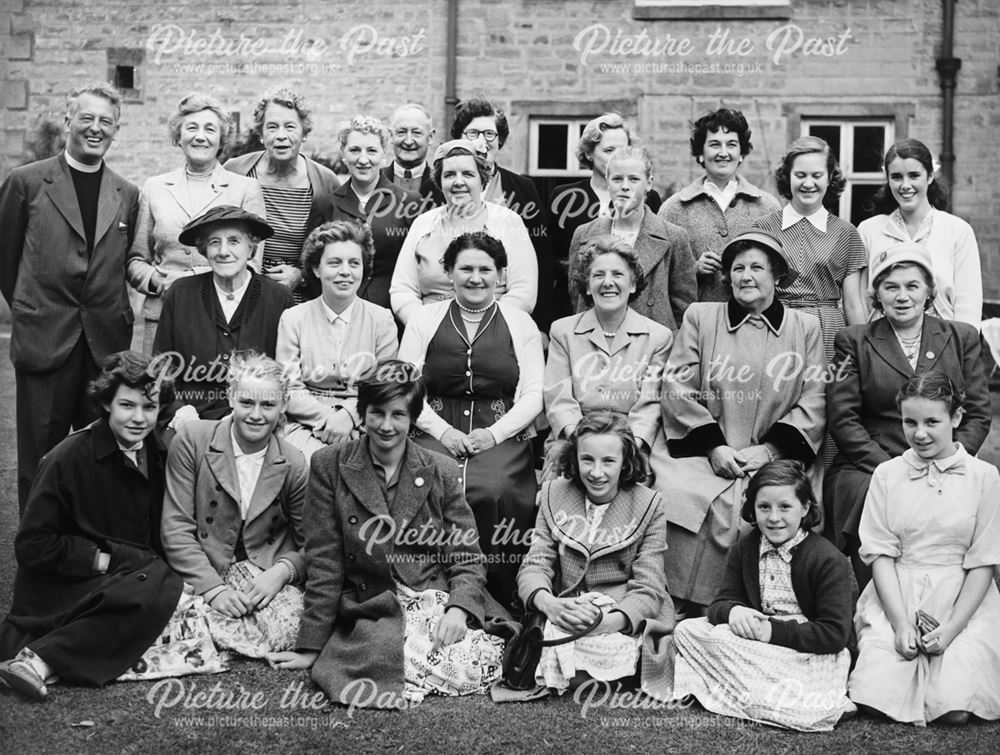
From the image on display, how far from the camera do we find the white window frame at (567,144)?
13.9 m

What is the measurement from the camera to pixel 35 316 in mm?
6664

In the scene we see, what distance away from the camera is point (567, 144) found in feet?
45.8

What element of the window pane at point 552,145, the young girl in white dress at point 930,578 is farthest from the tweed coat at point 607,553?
the window pane at point 552,145

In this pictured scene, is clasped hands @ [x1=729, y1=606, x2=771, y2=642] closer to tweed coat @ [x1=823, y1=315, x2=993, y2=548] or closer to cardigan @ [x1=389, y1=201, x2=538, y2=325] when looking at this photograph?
tweed coat @ [x1=823, y1=315, x2=993, y2=548]

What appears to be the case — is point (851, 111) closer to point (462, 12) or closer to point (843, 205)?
point (843, 205)


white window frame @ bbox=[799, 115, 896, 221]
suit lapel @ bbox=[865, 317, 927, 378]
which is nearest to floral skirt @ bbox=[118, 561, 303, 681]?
suit lapel @ bbox=[865, 317, 927, 378]

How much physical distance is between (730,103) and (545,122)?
6.83 ft

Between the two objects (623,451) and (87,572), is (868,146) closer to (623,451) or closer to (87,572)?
(623,451)

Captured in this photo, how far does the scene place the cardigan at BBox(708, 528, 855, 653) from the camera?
4.94m

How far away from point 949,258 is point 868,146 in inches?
308

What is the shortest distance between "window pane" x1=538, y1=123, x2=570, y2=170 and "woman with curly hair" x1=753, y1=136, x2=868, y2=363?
24.8 ft

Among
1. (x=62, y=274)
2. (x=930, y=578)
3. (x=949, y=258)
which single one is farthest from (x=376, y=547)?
(x=949, y=258)

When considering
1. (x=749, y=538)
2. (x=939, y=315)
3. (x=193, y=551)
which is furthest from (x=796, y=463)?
(x=193, y=551)

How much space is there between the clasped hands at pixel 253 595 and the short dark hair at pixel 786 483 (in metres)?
2.06
